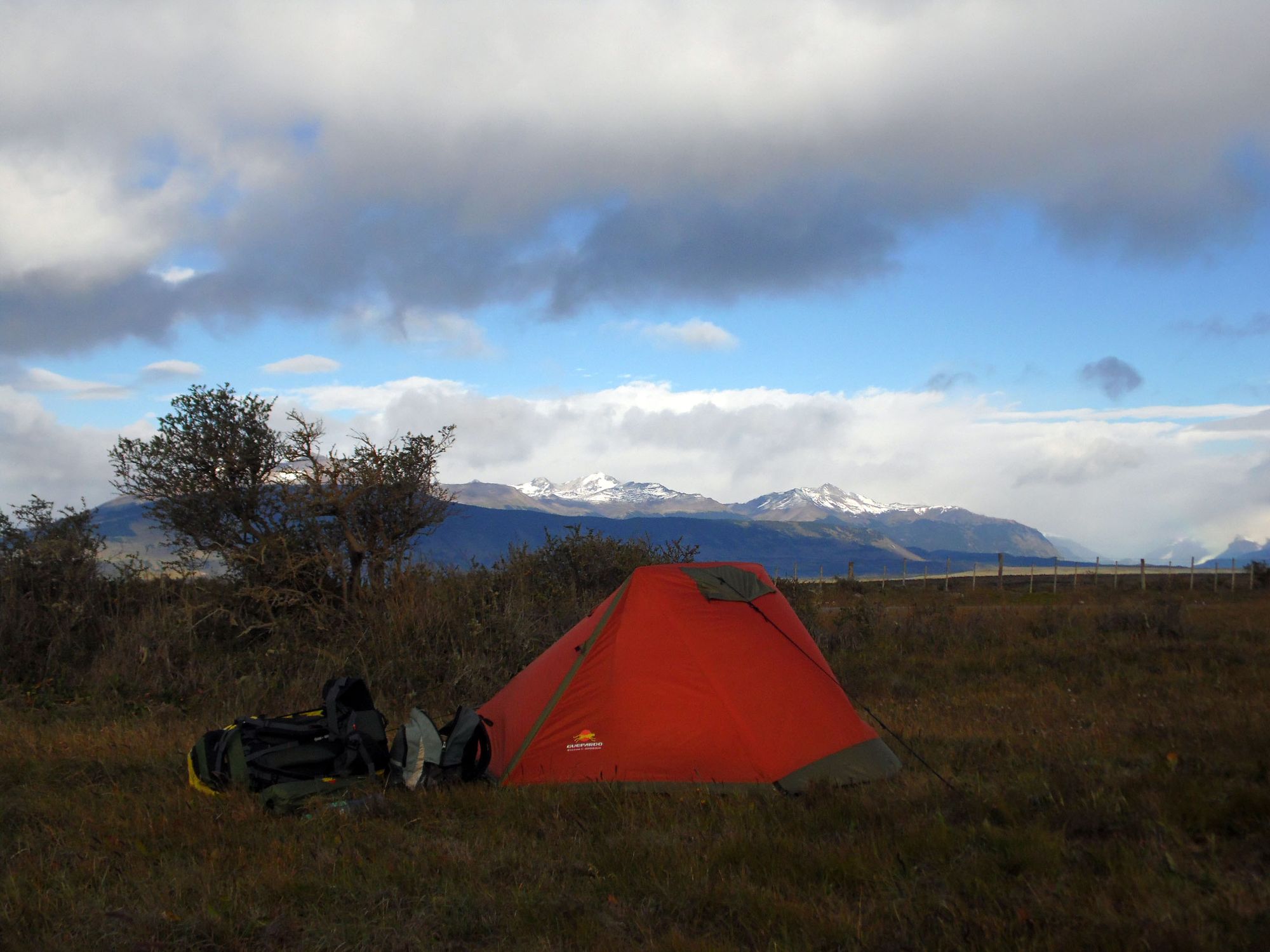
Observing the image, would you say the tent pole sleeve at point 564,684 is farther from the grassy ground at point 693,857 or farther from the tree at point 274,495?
the tree at point 274,495

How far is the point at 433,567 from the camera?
1298 cm

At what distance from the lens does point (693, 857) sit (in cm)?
496

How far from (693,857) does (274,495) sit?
1005 cm

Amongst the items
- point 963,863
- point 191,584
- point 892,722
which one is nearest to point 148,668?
point 191,584

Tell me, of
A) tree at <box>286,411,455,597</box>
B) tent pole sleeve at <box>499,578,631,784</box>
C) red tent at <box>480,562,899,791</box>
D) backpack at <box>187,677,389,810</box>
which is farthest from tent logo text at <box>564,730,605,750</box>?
tree at <box>286,411,455,597</box>

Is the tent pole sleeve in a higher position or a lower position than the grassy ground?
higher

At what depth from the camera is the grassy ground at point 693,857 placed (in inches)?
160

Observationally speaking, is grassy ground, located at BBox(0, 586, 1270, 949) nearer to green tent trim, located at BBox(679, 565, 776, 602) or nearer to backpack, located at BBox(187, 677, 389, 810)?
backpack, located at BBox(187, 677, 389, 810)

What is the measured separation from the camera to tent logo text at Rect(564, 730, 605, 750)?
21.7 ft

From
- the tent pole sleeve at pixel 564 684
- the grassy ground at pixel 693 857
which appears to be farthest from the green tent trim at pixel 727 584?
the grassy ground at pixel 693 857

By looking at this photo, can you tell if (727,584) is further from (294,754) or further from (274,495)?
(274,495)

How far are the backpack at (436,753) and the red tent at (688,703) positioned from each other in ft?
0.84

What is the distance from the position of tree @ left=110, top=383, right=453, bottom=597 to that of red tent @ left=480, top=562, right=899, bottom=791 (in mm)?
5887

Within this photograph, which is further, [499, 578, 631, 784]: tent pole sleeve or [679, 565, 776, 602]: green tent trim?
[679, 565, 776, 602]: green tent trim
